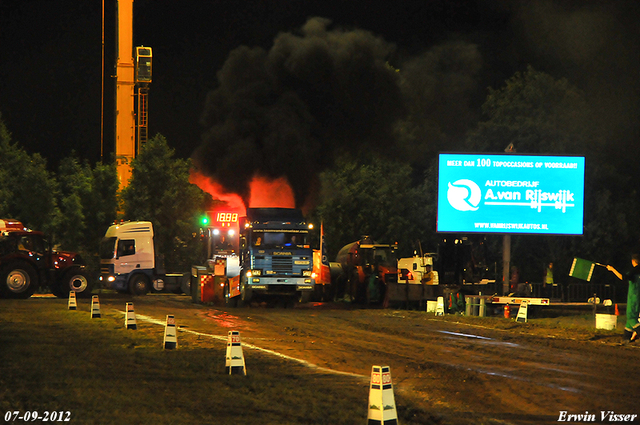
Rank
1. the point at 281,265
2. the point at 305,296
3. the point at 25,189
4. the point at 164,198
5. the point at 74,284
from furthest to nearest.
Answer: the point at 25,189 → the point at 164,198 → the point at 74,284 → the point at 305,296 → the point at 281,265

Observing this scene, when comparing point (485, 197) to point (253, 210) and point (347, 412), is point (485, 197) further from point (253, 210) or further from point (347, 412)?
point (347, 412)

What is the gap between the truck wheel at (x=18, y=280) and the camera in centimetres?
3020

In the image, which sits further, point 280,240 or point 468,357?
point 280,240

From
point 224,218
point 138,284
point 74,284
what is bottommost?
point 138,284

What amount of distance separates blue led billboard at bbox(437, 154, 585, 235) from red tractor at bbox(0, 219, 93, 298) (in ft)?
51.4

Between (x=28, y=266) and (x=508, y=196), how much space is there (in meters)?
18.5

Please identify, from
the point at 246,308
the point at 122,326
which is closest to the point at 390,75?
the point at 246,308

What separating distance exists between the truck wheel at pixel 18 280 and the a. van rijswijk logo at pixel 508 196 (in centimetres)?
1665

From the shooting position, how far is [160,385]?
418 inches

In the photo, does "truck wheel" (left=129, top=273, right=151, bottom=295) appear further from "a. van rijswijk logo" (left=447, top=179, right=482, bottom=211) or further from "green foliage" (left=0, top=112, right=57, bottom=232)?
"green foliage" (left=0, top=112, right=57, bottom=232)

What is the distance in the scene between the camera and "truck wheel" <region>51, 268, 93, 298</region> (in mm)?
32219

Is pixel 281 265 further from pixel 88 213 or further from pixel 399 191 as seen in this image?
pixel 88 213

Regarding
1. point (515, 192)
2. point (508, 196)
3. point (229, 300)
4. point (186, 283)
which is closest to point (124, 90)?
point (186, 283)

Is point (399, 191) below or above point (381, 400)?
above
